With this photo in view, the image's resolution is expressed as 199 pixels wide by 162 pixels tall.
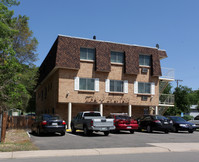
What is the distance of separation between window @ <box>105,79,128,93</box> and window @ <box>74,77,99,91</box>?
1284 mm

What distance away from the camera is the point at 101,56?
2898 centimetres

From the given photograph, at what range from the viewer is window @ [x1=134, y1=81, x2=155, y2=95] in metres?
31.1

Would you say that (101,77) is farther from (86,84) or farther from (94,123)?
(94,123)

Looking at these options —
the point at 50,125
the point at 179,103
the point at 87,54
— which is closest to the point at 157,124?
the point at 50,125

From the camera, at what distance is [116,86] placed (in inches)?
1184

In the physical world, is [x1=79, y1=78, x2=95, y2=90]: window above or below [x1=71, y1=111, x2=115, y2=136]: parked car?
above

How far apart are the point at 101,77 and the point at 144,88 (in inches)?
220

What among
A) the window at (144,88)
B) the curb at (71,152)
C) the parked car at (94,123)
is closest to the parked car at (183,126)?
the window at (144,88)

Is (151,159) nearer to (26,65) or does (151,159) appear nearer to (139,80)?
(139,80)

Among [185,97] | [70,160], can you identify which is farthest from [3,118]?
[185,97]

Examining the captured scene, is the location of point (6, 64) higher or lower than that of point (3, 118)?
Answer: higher

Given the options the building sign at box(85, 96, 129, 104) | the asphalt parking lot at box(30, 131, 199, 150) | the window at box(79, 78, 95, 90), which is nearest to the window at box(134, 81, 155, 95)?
the building sign at box(85, 96, 129, 104)

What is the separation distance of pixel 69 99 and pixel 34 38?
32.0ft

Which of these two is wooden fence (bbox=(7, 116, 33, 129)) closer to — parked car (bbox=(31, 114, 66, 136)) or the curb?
parked car (bbox=(31, 114, 66, 136))
